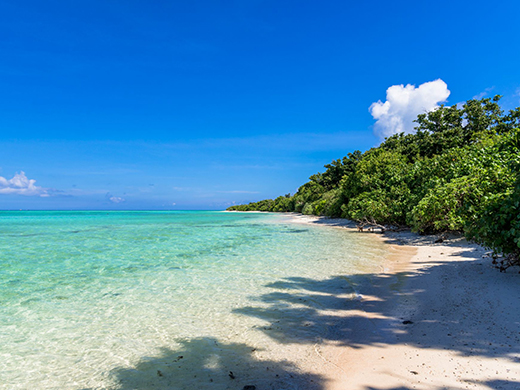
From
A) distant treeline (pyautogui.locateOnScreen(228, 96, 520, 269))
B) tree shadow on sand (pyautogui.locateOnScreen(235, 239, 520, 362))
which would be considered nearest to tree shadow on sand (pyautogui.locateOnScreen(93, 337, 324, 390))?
tree shadow on sand (pyautogui.locateOnScreen(235, 239, 520, 362))

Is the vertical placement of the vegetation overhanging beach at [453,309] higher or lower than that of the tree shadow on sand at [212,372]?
higher

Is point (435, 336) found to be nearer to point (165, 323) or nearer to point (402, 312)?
point (402, 312)

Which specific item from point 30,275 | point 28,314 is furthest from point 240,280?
point 30,275

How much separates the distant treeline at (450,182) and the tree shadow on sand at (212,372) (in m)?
5.15

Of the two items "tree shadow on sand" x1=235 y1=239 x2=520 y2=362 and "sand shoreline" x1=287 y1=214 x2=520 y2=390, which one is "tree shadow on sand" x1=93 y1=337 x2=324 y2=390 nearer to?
"sand shoreline" x1=287 y1=214 x2=520 y2=390

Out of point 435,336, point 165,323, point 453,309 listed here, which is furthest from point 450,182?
point 165,323

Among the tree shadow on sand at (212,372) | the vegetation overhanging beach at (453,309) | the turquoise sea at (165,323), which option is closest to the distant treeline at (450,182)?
the vegetation overhanging beach at (453,309)

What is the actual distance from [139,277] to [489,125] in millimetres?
45381

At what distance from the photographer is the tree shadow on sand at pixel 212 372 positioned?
3.85 m

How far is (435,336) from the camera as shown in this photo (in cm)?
468

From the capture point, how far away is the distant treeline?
21.9 feet

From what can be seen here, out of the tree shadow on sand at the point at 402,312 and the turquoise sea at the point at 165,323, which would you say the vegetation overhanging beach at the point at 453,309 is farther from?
the turquoise sea at the point at 165,323

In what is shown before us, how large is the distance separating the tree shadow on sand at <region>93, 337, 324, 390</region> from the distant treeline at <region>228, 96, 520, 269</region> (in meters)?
5.15

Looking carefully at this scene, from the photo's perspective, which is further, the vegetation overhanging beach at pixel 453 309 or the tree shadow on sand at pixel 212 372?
the tree shadow on sand at pixel 212 372
